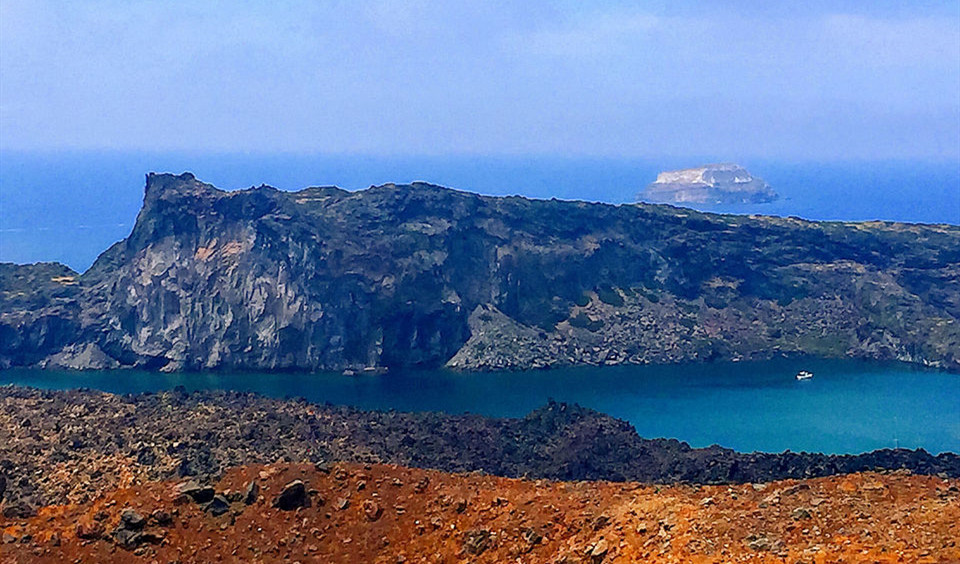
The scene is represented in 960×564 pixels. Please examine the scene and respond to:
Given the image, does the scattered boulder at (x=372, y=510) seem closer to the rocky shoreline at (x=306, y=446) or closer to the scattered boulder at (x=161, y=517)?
the scattered boulder at (x=161, y=517)

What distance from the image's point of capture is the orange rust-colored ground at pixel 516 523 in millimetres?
24312

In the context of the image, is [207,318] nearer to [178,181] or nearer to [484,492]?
[178,181]

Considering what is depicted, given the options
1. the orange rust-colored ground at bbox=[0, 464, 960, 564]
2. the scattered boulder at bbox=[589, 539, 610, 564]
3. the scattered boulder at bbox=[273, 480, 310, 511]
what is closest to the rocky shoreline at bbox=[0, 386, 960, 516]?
the orange rust-colored ground at bbox=[0, 464, 960, 564]

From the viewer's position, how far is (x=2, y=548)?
3083 cm

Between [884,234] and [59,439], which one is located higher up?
[884,234]

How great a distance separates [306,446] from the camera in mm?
61781

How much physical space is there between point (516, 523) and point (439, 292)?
113 meters

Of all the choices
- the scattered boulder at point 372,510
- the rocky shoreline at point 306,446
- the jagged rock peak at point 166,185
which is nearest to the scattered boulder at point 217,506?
the scattered boulder at point 372,510

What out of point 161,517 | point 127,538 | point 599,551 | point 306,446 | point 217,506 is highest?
point 599,551

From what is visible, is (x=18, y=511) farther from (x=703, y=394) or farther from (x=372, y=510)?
(x=703, y=394)

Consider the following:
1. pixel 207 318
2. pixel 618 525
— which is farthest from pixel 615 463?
pixel 207 318

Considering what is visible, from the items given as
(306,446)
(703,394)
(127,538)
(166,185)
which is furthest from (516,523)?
(166,185)

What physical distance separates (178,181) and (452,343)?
161ft

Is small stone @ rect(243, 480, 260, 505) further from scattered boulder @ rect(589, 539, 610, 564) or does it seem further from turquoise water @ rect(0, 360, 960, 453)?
turquoise water @ rect(0, 360, 960, 453)
